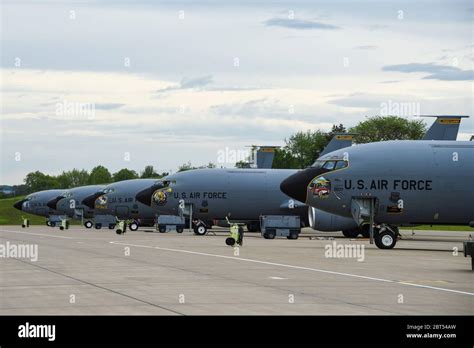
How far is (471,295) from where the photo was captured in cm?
2256

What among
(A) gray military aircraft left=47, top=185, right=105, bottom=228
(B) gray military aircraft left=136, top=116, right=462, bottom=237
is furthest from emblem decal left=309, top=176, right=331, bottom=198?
(A) gray military aircraft left=47, top=185, right=105, bottom=228

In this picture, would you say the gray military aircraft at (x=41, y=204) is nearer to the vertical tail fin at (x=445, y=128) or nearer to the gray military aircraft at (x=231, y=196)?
the gray military aircraft at (x=231, y=196)

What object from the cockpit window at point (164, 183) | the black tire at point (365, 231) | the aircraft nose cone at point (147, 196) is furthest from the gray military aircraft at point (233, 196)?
the black tire at point (365, 231)

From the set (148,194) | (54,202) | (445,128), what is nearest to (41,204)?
(54,202)

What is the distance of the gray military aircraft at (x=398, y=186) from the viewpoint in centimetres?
4762

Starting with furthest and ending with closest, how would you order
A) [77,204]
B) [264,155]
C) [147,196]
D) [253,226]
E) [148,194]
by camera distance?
[77,204] → [264,155] → [147,196] → [148,194] → [253,226]

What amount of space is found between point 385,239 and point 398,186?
2882 millimetres

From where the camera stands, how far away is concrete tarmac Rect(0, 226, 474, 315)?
19.5 m

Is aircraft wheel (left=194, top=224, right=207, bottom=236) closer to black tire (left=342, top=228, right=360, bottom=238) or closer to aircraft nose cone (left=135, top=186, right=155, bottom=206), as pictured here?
aircraft nose cone (left=135, top=186, right=155, bottom=206)

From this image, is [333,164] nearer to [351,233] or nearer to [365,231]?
[365,231]

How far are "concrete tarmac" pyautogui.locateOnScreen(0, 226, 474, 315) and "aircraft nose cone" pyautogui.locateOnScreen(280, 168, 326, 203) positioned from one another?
9.78m

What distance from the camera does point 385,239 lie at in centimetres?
4681

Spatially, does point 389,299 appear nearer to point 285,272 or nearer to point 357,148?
point 285,272
